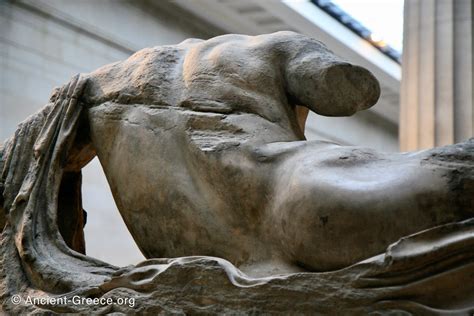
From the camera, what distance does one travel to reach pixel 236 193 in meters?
3.32

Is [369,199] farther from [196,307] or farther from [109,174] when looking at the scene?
[109,174]

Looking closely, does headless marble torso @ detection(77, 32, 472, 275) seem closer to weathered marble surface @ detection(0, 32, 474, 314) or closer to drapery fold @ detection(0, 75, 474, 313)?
weathered marble surface @ detection(0, 32, 474, 314)

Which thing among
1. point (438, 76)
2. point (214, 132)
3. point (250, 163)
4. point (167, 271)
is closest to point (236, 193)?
point (250, 163)

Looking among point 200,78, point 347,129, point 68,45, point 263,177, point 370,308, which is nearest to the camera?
point 370,308

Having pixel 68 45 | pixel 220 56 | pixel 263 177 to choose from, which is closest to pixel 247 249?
pixel 263 177

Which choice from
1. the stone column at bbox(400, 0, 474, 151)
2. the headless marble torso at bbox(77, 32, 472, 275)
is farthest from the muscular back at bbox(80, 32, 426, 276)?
the stone column at bbox(400, 0, 474, 151)

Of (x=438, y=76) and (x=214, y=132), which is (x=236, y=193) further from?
(x=438, y=76)

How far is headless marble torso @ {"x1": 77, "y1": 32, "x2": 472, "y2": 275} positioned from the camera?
2.98 meters

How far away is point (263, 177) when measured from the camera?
328 cm

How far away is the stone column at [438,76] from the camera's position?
25.4 ft

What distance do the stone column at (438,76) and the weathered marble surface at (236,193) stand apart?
4.20 meters

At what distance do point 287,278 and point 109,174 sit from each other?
107 cm

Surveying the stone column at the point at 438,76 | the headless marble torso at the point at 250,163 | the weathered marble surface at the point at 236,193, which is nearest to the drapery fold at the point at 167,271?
the weathered marble surface at the point at 236,193

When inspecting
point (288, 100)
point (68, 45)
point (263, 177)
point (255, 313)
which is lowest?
point (255, 313)
